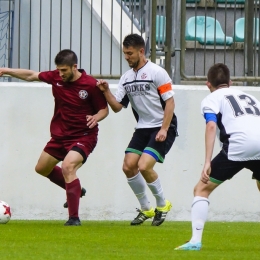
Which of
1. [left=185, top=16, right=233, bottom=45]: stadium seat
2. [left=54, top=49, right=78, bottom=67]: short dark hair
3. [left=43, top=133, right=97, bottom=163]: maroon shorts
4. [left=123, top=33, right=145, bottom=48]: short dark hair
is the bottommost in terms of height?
[left=43, top=133, right=97, bottom=163]: maroon shorts

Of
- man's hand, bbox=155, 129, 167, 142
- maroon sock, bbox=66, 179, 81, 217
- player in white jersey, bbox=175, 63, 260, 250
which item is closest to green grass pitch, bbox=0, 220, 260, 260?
maroon sock, bbox=66, 179, 81, 217

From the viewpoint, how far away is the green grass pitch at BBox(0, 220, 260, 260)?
242 inches

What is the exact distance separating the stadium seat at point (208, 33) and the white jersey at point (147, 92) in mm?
1872

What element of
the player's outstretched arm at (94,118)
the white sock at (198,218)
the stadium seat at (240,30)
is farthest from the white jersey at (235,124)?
the stadium seat at (240,30)

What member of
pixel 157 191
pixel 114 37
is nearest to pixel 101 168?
pixel 157 191

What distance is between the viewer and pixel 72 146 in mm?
8680

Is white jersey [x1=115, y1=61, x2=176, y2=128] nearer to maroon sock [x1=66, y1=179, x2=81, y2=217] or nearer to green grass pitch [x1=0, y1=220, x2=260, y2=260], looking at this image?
maroon sock [x1=66, y1=179, x2=81, y2=217]

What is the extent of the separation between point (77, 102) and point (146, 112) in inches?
28.5

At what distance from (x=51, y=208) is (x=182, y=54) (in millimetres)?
2454

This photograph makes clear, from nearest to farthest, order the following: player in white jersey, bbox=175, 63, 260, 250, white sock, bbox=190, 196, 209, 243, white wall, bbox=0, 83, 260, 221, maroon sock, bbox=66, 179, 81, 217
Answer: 1. white sock, bbox=190, 196, 209, 243
2. player in white jersey, bbox=175, 63, 260, 250
3. maroon sock, bbox=66, 179, 81, 217
4. white wall, bbox=0, 83, 260, 221

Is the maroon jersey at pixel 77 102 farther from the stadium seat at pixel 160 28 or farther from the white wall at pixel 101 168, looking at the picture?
the stadium seat at pixel 160 28

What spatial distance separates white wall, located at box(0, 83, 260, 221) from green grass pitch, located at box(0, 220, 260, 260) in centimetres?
82

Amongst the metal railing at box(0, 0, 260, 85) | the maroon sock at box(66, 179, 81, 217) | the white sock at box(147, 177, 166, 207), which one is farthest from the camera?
the metal railing at box(0, 0, 260, 85)

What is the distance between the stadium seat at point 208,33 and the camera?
10547 millimetres
